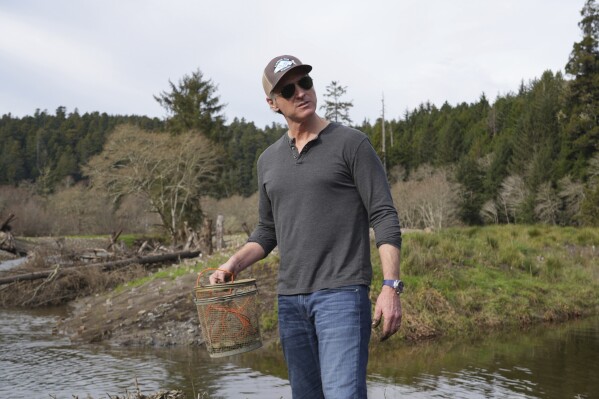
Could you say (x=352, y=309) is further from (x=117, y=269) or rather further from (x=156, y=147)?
(x=156, y=147)

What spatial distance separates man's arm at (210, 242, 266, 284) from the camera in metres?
3.32

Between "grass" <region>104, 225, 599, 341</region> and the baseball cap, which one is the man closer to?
the baseball cap

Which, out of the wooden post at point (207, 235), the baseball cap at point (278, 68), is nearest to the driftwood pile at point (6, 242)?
the wooden post at point (207, 235)

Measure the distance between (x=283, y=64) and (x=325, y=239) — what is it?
913 millimetres

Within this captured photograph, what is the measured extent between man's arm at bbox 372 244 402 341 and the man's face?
80 centimetres

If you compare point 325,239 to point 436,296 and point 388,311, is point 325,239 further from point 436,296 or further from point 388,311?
point 436,296

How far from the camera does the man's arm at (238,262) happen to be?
10.9 ft

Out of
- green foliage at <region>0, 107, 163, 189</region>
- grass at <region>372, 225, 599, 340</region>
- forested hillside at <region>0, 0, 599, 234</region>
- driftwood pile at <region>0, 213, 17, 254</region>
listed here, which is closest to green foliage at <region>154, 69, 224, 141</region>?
forested hillside at <region>0, 0, 599, 234</region>

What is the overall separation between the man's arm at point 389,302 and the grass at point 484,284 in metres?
7.82

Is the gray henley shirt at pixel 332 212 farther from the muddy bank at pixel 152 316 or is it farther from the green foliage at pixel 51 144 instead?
the green foliage at pixel 51 144

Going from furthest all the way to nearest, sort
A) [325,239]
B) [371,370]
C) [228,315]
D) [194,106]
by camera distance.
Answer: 1. [194,106]
2. [371,370]
3. [228,315]
4. [325,239]

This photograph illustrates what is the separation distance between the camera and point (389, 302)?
2.61 m

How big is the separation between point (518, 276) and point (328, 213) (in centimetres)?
1197

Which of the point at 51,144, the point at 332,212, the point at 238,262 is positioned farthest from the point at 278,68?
the point at 51,144
